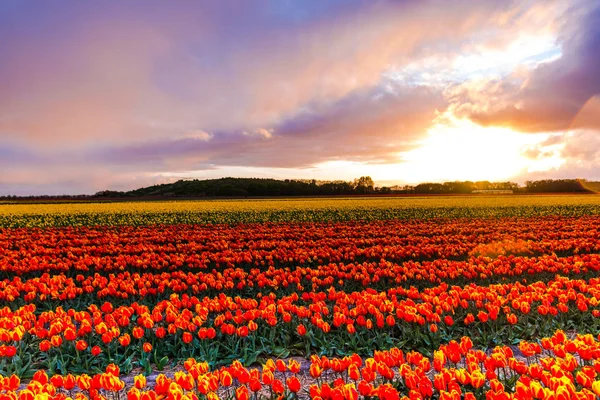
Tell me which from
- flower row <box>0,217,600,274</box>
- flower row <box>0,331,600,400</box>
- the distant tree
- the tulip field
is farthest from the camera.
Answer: the distant tree

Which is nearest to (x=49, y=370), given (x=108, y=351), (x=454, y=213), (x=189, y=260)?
(x=108, y=351)

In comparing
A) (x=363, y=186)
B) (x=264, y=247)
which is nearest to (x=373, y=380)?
(x=264, y=247)

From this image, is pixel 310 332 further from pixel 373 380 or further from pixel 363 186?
Result: pixel 363 186

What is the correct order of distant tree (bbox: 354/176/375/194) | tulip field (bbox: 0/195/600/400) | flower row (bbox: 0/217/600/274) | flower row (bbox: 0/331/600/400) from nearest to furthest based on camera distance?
flower row (bbox: 0/331/600/400), tulip field (bbox: 0/195/600/400), flower row (bbox: 0/217/600/274), distant tree (bbox: 354/176/375/194)

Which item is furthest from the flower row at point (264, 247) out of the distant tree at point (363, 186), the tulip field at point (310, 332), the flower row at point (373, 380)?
the distant tree at point (363, 186)

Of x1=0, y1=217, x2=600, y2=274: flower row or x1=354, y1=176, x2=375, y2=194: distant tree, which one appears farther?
x1=354, y1=176, x2=375, y2=194: distant tree

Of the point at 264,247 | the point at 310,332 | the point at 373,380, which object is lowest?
the point at 310,332

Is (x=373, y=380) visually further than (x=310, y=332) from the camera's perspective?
No

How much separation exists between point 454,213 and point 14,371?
1411 inches

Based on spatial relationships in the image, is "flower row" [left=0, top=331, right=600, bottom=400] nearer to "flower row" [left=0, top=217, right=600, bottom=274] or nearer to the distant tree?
"flower row" [left=0, top=217, right=600, bottom=274]

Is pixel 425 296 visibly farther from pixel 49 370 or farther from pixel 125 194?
pixel 125 194

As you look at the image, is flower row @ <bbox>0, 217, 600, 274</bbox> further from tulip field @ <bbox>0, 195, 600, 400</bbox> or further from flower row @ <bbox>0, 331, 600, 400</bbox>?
flower row @ <bbox>0, 331, 600, 400</bbox>

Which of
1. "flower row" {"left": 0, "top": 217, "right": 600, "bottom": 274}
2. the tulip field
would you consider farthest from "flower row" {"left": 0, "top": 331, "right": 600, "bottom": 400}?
"flower row" {"left": 0, "top": 217, "right": 600, "bottom": 274}

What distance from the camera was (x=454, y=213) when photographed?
3819 cm
